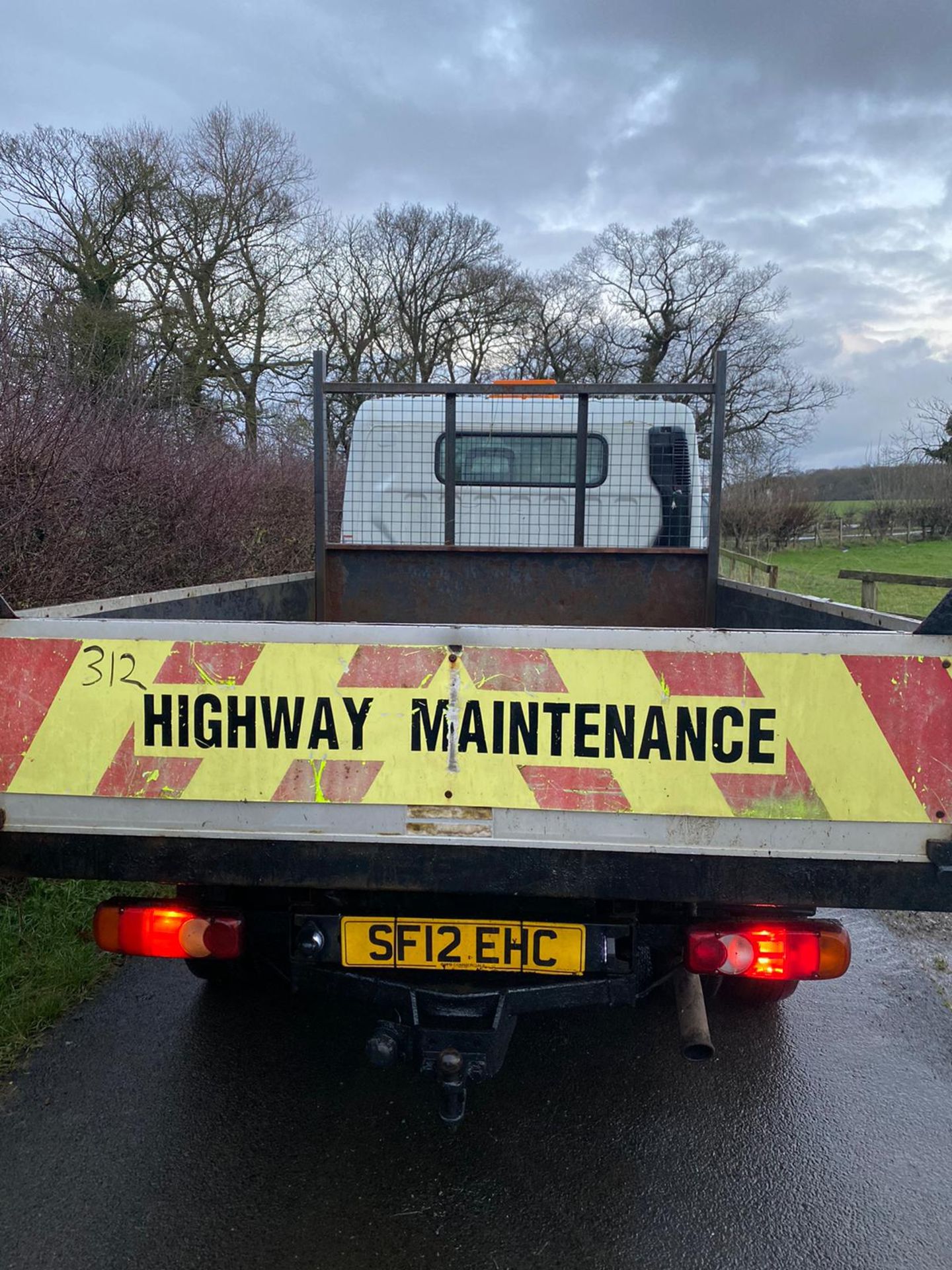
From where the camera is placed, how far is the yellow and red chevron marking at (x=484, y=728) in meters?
1.75

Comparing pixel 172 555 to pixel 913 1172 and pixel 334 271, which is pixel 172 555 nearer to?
pixel 913 1172

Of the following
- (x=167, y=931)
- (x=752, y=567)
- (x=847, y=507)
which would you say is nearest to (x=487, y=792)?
(x=167, y=931)

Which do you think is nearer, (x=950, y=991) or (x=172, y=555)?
(x=950, y=991)

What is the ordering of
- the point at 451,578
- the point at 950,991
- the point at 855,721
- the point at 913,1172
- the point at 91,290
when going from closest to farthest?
the point at 855,721
the point at 913,1172
the point at 950,991
the point at 451,578
the point at 91,290

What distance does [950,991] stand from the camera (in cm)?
330

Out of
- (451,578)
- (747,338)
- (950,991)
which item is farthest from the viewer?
(747,338)

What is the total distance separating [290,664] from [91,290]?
1624cm

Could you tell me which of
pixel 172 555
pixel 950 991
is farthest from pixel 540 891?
pixel 172 555

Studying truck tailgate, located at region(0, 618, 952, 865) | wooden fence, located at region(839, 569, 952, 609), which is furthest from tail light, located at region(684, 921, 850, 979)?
wooden fence, located at region(839, 569, 952, 609)

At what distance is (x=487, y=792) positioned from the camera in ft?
5.95

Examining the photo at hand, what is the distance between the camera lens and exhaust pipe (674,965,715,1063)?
6.73 feet

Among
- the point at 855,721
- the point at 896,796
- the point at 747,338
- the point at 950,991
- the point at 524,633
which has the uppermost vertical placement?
the point at 747,338

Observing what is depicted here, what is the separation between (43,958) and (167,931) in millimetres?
1560

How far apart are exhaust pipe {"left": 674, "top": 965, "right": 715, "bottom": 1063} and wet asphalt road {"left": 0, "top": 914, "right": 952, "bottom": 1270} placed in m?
0.44
